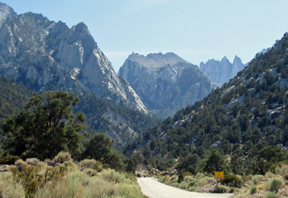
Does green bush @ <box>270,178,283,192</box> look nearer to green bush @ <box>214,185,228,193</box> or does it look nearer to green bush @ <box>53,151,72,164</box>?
green bush @ <box>214,185,228,193</box>

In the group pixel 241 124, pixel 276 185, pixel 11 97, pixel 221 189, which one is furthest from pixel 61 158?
pixel 11 97

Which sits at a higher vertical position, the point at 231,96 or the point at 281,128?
the point at 231,96

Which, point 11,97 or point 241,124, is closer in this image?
point 241,124

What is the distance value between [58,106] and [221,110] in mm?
90395

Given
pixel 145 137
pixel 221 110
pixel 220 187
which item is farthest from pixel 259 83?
pixel 220 187

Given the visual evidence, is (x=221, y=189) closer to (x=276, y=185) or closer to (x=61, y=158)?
(x=276, y=185)

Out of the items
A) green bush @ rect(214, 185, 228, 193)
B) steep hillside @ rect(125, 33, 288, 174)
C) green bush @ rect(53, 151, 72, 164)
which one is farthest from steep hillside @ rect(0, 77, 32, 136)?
green bush @ rect(214, 185, 228, 193)

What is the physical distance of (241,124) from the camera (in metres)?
93.6

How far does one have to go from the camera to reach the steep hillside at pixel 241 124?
261 ft

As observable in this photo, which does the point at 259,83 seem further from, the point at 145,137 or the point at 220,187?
the point at 220,187

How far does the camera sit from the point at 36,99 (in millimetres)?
36688

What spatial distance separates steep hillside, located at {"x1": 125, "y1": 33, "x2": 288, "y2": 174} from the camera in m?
79.4

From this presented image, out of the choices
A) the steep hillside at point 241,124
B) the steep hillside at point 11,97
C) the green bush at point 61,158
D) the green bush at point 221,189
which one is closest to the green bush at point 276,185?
the green bush at point 221,189

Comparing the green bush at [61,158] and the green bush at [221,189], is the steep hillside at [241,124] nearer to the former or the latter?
the green bush at [221,189]
